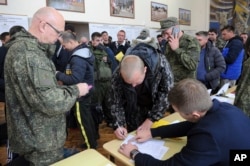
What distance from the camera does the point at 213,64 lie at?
2.84 metres

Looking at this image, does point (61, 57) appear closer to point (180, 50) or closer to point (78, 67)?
point (78, 67)

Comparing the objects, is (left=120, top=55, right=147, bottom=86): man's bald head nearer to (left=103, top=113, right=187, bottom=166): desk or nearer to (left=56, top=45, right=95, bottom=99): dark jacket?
(left=103, top=113, right=187, bottom=166): desk

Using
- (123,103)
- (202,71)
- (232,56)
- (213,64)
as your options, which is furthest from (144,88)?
(232,56)

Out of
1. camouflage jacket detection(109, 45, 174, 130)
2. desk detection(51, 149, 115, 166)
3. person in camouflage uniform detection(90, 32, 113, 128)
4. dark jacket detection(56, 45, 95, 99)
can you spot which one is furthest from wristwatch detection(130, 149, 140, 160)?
person in camouflage uniform detection(90, 32, 113, 128)

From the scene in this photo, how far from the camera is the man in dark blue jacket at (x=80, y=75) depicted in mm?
2303

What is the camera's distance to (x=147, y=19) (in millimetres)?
7988

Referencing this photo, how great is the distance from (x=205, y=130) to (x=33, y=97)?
0.82 metres

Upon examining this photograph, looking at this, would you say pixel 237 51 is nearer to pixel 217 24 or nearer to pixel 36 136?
pixel 36 136

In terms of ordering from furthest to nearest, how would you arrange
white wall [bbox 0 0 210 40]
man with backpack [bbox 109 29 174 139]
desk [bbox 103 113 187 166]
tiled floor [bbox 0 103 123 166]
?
white wall [bbox 0 0 210 40] → tiled floor [bbox 0 103 123 166] → man with backpack [bbox 109 29 174 139] → desk [bbox 103 113 187 166]

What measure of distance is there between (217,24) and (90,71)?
32.6ft

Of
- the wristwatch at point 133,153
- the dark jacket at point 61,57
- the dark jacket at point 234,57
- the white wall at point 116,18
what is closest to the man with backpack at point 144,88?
the wristwatch at point 133,153

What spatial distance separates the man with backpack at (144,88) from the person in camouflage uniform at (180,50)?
0.68 meters

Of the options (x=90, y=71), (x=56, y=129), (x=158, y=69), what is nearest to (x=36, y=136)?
(x=56, y=129)

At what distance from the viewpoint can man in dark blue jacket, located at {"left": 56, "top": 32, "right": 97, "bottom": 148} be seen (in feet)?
7.55
